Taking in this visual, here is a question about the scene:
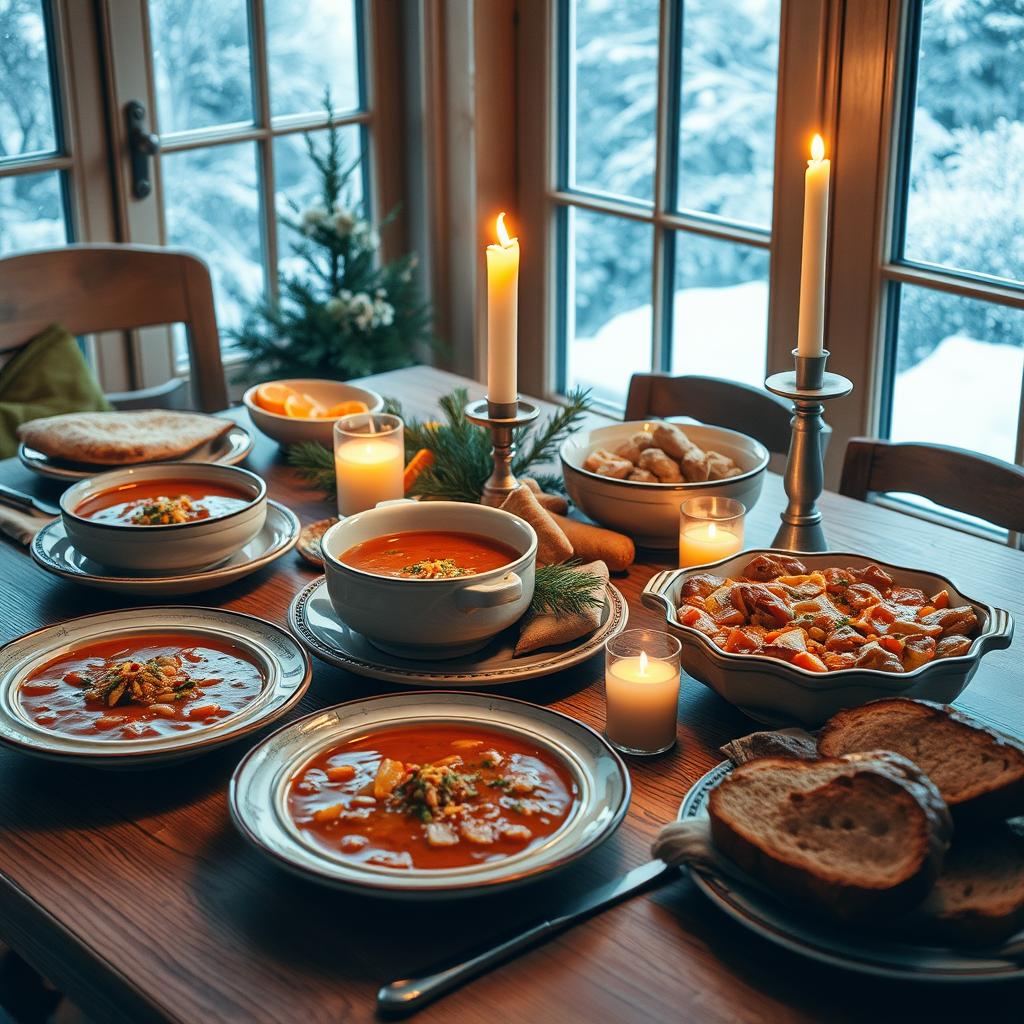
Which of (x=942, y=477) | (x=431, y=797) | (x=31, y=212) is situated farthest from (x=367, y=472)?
(x=31, y=212)

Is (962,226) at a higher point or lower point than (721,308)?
higher

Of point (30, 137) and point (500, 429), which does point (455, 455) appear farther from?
point (30, 137)

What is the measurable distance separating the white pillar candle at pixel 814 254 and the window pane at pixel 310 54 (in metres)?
2.13

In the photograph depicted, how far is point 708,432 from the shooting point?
1728 mm

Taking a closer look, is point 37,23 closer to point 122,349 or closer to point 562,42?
point 122,349

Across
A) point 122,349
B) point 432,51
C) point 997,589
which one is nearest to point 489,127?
point 432,51

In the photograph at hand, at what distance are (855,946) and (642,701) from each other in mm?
312

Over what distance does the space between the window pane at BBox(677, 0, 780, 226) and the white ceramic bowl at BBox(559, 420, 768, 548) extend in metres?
1.28

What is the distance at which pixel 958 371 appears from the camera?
2.53 meters

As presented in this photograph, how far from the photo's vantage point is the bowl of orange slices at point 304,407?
1.89 metres

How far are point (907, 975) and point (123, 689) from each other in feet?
2.34

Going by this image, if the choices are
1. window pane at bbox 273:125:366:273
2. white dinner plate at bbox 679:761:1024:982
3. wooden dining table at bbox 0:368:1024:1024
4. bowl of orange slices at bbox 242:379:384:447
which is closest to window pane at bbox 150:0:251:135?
window pane at bbox 273:125:366:273

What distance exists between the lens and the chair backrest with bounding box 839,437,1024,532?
172cm

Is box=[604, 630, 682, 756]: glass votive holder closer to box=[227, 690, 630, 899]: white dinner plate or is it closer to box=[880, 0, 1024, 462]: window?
box=[227, 690, 630, 899]: white dinner plate
